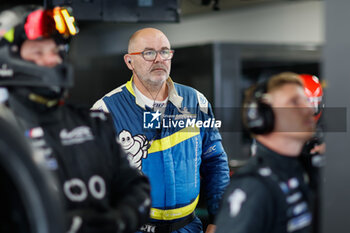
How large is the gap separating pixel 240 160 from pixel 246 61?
109 cm

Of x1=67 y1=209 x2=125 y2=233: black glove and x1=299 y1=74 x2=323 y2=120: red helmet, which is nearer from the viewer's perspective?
x1=67 y1=209 x2=125 y2=233: black glove

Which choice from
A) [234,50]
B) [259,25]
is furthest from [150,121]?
[259,25]

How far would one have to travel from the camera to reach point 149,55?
214cm

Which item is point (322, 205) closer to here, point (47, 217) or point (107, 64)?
point (47, 217)

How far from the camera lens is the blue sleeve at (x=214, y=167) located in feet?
7.36

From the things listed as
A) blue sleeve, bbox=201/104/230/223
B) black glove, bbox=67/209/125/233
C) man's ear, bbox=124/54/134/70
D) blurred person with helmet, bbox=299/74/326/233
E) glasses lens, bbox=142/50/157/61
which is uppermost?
glasses lens, bbox=142/50/157/61

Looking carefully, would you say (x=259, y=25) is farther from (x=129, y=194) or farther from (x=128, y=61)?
(x=129, y=194)

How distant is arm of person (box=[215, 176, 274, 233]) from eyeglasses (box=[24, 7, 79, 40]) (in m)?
0.74

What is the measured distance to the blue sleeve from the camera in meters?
2.24

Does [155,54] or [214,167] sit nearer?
[155,54]

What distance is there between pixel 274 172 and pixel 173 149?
790 millimetres

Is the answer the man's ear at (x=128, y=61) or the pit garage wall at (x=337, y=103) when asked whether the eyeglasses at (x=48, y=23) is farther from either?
the pit garage wall at (x=337, y=103)

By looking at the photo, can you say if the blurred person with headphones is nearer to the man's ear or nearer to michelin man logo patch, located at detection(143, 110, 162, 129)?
michelin man logo patch, located at detection(143, 110, 162, 129)

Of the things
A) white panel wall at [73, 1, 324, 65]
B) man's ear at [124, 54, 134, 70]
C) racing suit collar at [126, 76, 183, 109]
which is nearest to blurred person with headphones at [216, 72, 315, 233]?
racing suit collar at [126, 76, 183, 109]
